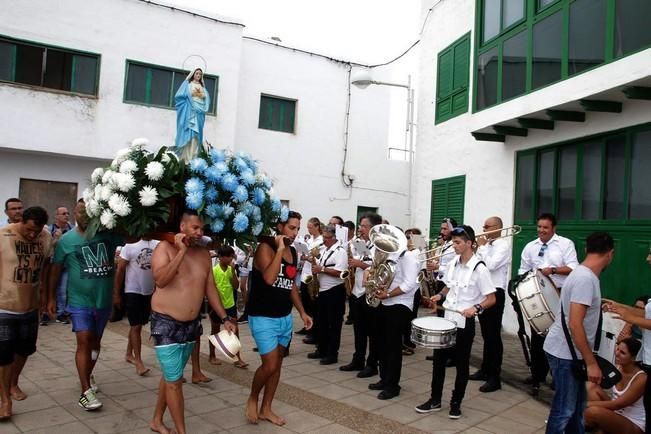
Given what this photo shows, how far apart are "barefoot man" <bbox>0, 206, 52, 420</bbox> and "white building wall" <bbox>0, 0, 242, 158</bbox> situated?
7215 mm

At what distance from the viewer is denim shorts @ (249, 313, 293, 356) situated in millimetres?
4637

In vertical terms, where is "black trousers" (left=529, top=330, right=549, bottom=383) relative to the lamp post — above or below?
below

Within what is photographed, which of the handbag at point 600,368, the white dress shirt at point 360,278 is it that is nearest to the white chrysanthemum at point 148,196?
the handbag at point 600,368

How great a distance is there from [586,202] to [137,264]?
6788 mm

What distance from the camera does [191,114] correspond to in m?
5.99

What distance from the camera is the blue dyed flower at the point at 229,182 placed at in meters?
4.12

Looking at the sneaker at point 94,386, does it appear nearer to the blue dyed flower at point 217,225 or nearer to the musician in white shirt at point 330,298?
the blue dyed flower at point 217,225

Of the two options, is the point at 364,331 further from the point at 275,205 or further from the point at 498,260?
the point at 275,205

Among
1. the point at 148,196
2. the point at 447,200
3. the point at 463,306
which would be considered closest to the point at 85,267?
the point at 148,196

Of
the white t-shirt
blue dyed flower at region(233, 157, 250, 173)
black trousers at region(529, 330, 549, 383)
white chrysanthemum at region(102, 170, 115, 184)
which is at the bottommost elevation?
black trousers at region(529, 330, 549, 383)

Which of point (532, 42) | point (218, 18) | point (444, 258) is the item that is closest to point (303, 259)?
point (444, 258)

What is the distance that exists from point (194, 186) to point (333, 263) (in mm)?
3460

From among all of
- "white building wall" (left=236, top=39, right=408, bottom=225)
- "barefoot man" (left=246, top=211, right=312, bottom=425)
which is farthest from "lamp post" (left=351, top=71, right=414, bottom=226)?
"barefoot man" (left=246, top=211, right=312, bottom=425)

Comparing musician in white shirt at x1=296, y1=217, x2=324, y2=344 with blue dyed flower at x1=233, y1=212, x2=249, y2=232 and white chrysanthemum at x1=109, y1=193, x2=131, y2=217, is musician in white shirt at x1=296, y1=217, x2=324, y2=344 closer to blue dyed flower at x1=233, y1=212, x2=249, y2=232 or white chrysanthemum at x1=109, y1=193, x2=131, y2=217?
blue dyed flower at x1=233, y1=212, x2=249, y2=232
